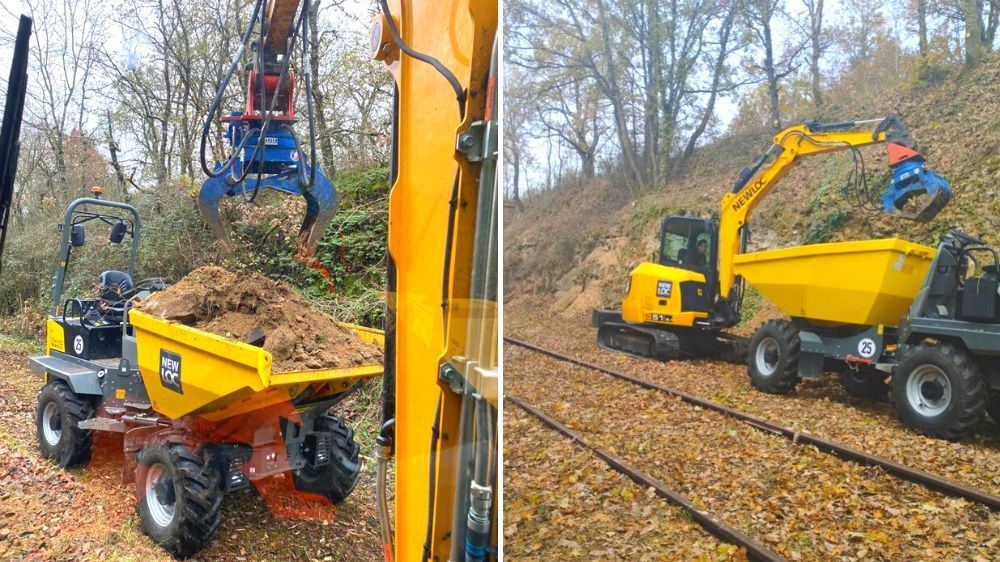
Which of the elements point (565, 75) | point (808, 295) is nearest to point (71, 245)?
point (565, 75)

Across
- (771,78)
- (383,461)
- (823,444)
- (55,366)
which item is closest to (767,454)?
(823,444)

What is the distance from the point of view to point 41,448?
14.3 feet

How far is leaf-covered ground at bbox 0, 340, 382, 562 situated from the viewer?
120 inches

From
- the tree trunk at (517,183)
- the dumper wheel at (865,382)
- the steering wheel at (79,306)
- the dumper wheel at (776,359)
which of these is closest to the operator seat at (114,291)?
the steering wheel at (79,306)

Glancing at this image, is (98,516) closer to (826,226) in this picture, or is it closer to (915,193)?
(826,226)

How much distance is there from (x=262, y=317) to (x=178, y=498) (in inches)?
40.8

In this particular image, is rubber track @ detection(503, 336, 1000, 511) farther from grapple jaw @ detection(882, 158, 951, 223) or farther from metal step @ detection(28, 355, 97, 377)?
metal step @ detection(28, 355, 97, 377)

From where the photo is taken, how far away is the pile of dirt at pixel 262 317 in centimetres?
358

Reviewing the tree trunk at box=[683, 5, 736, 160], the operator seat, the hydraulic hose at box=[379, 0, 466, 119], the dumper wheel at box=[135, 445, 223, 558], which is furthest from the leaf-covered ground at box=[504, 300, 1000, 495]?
the operator seat

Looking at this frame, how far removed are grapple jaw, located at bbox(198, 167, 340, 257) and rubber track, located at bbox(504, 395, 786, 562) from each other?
2.94 m

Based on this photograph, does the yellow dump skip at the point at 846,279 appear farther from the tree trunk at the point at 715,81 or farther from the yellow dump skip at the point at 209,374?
the yellow dump skip at the point at 209,374

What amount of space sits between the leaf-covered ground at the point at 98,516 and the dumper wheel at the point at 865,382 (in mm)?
3207

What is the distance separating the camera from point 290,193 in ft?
12.7

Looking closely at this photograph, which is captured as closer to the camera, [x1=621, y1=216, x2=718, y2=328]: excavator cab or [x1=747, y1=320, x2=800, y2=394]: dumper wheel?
[x1=747, y1=320, x2=800, y2=394]: dumper wheel
